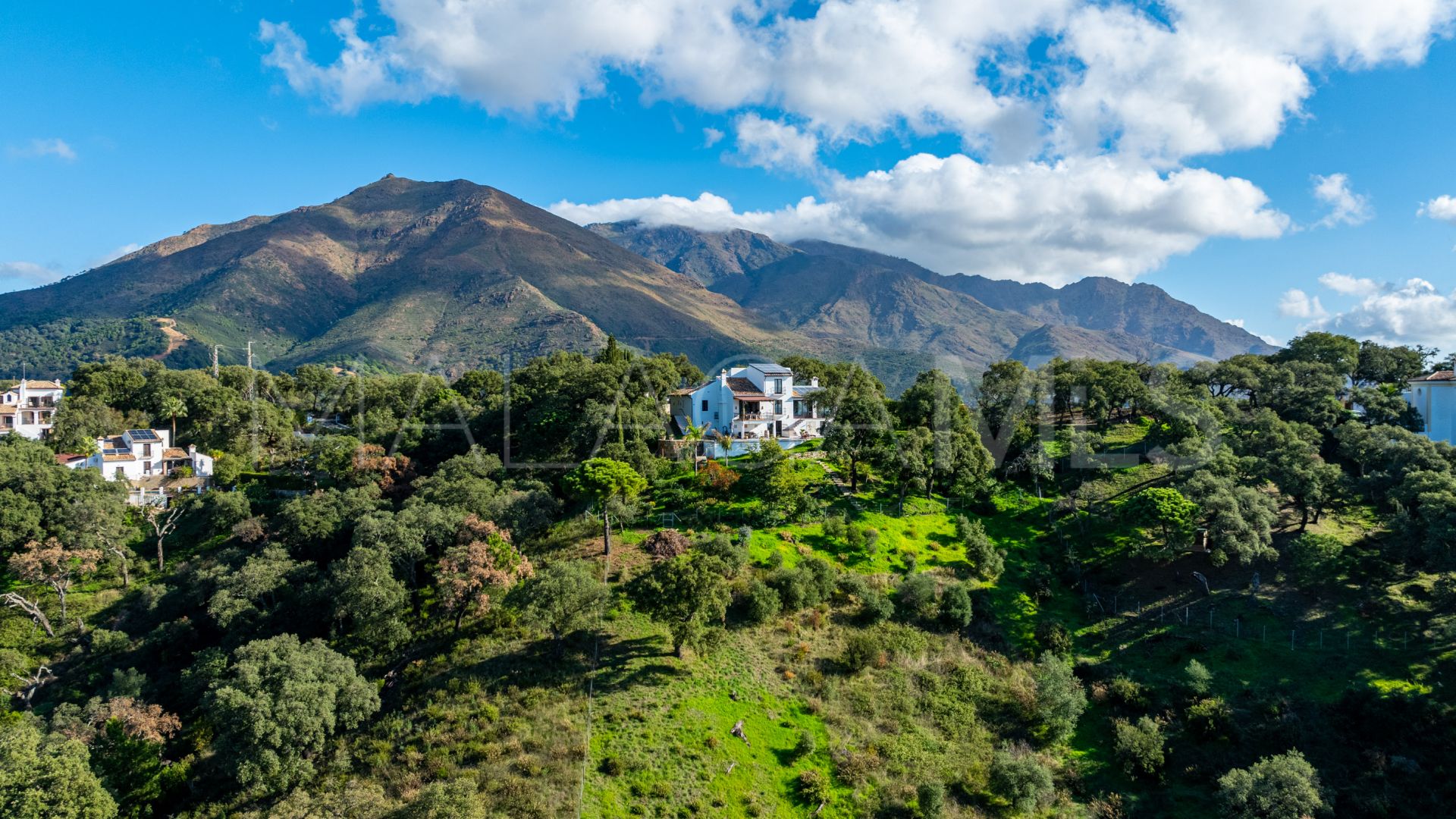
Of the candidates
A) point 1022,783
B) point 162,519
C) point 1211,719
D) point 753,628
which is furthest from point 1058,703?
point 162,519

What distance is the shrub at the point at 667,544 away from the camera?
3884 centimetres

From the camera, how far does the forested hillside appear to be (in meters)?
27.2

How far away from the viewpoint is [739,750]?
2827 centimetres

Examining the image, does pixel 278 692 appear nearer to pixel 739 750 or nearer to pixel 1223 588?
pixel 739 750

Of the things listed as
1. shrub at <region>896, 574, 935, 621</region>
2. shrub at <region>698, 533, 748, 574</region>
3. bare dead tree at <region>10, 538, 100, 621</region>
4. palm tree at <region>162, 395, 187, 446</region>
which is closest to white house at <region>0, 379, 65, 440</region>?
palm tree at <region>162, 395, 187, 446</region>

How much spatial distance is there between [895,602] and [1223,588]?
60.0ft

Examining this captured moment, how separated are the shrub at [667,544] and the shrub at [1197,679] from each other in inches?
990

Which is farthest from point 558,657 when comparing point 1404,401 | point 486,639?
point 1404,401

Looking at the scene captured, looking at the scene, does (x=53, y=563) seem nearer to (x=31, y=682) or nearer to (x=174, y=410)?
(x=31, y=682)

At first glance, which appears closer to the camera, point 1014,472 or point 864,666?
point 864,666

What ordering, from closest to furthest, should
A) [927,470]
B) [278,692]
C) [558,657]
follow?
[278,692], [558,657], [927,470]

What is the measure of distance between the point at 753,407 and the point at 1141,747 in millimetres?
41023

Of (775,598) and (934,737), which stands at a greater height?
(775,598)

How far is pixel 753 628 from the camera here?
35.2 meters
